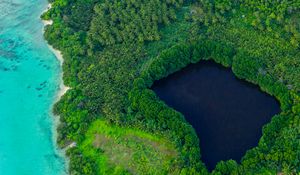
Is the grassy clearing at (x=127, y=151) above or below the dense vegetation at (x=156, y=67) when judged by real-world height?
below

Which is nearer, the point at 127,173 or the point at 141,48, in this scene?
the point at 127,173

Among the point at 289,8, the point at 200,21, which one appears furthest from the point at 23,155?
the point at 289,8

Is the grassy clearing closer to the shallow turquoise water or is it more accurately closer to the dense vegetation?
the dense vegetation

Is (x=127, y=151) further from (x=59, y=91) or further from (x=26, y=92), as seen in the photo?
(x=26, y=92)

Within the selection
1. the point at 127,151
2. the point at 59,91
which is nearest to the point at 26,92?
the point at 59,91

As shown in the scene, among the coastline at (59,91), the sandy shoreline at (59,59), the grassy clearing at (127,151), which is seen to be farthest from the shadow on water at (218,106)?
the coastline at (59,91)

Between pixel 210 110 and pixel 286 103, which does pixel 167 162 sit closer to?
pixel 210 110

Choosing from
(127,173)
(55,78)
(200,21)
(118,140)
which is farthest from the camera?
(200,21)

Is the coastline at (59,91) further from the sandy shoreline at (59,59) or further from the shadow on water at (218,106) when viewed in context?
the shadow on water at (218,106)
